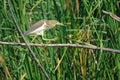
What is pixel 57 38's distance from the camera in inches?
54.4

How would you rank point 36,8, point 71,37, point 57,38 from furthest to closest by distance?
point 36,8
point 71,37
point 57,38

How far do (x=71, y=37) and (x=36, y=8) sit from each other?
0.91 ft

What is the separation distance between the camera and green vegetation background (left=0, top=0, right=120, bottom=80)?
1.40 meters

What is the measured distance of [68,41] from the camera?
4.69 ft

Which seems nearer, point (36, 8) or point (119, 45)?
point (119, 45)

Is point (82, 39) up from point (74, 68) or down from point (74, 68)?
up

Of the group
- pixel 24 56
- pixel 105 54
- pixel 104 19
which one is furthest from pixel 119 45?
pixel 24 56

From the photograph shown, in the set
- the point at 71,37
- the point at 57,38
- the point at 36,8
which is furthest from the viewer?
the point at 36,8

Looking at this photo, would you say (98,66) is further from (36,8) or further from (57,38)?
(36,8)

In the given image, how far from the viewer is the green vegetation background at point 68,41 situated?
1399 millimetres

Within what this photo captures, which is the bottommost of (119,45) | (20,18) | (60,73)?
(60,73)

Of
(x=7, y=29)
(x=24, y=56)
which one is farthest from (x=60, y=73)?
(x=7, y=29)

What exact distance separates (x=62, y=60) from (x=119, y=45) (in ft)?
0.76

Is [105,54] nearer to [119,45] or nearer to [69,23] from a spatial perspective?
[119,45]
